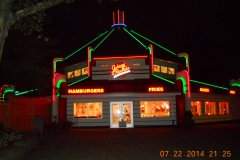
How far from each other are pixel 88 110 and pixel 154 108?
5377 mm

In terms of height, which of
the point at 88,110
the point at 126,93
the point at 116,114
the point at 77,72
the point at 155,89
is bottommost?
the point at 116,114

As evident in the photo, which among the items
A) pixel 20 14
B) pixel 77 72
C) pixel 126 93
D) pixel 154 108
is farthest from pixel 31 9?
pixel 77 72

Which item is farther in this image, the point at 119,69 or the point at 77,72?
the point at 77,72

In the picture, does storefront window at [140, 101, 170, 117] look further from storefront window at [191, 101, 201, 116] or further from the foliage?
the foliage

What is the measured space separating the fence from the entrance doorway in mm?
5210

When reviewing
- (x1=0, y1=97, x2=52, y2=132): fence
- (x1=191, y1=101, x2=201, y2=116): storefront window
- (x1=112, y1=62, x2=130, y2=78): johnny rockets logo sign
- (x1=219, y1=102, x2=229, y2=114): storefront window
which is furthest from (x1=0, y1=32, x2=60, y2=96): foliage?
(x1=219, y1=102, x2=229, y2=114): storefront window

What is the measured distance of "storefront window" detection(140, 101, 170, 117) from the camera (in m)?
26.1

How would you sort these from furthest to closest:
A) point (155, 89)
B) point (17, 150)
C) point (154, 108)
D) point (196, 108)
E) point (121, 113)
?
point (196, 108)
point (154, 108)
point (121, 113)
point (155, 89)
point (17, 150)

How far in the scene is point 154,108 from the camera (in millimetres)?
26156

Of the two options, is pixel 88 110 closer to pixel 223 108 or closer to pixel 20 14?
pixel 223 108

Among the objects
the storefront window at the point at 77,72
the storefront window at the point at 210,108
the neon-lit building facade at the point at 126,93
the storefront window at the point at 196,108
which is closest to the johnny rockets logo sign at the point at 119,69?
the neon-lit building facade at the point at 126,93

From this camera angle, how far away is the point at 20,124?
22.3m

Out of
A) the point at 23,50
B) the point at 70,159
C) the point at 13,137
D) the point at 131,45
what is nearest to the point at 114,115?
the point at 131,45

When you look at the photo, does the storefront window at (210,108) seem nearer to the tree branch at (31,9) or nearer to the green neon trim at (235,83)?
the green neon trim at (235,83)
